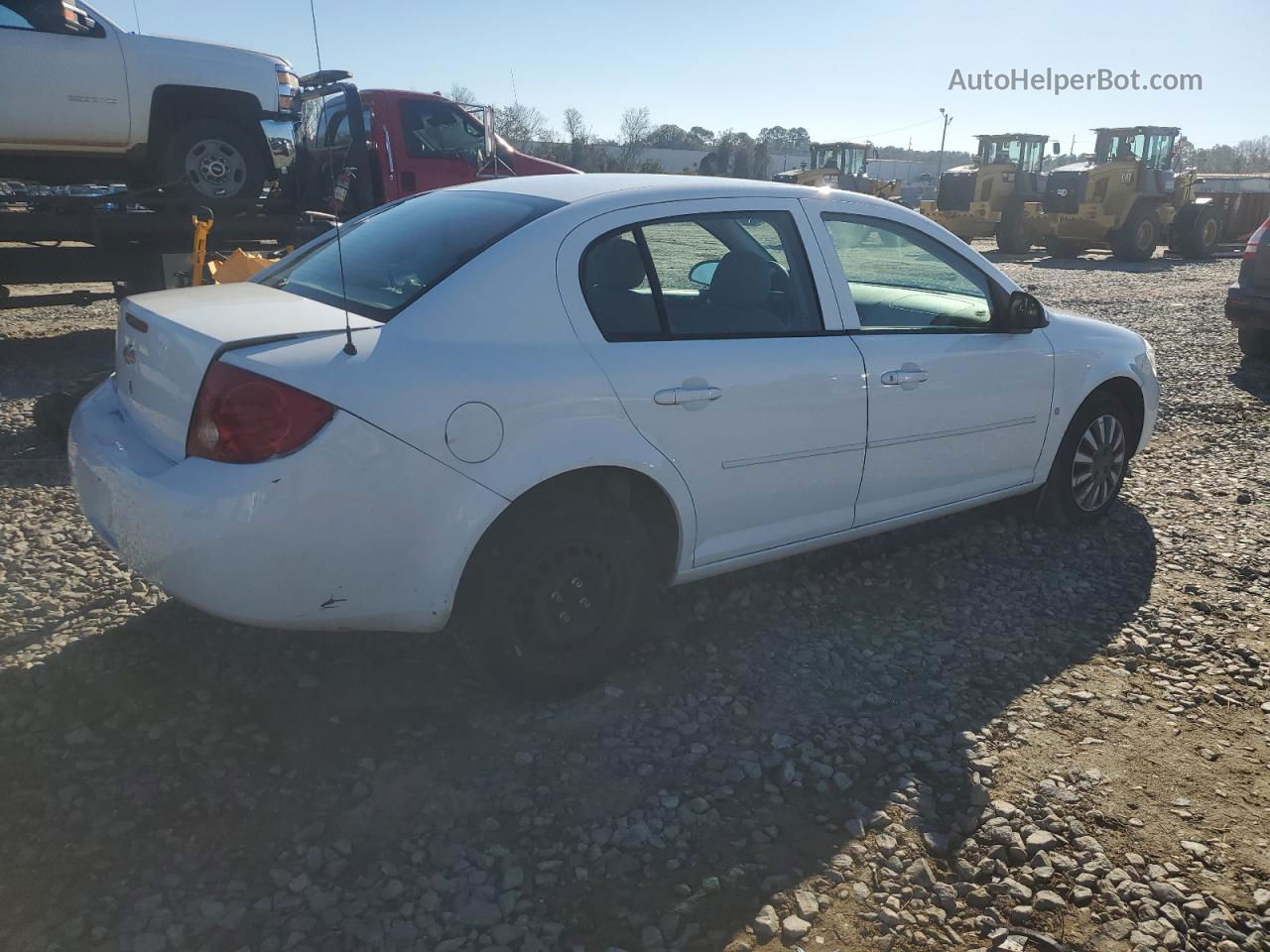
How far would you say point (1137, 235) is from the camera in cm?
2161

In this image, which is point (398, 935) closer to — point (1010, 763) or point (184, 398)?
point (184, 398)

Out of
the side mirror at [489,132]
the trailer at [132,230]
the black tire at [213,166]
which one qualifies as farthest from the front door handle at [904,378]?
the side mirror at [489,132]

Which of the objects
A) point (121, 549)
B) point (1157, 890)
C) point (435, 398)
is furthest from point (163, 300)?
point (1157, 890)

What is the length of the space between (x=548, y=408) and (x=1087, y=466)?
3.08 m

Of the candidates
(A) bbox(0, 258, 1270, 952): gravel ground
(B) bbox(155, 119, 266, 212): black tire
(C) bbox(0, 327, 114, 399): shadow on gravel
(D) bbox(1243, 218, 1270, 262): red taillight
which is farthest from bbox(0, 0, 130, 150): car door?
(D) bbox(1243, 218, 1270, 262): red taillight

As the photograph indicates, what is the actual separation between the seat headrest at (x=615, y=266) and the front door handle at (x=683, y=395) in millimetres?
371

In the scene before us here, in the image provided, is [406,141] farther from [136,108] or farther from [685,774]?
[685,774]

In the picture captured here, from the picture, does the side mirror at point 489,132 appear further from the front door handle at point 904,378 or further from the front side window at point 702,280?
the front door handle at point 904,378

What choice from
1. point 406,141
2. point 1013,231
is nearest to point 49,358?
point 406,141

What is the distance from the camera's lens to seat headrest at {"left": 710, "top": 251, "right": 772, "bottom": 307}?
3.49 meters

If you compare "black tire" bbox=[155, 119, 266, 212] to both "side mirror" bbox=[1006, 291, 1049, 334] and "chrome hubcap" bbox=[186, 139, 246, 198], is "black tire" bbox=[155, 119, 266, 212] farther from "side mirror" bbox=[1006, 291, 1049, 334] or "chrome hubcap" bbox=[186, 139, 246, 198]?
"side mirror" bbox=[1006, 291, 1049, 334]

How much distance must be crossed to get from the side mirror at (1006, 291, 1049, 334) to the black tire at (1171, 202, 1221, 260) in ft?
71.1

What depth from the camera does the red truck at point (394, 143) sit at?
9281mm

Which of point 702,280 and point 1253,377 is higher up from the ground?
point 702,280
